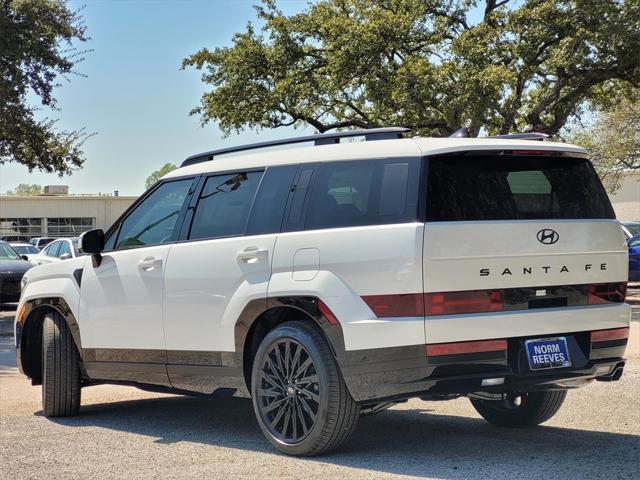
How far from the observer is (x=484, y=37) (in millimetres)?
25062

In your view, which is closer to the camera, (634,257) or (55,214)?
(634,257)

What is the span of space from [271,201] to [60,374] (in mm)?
2647

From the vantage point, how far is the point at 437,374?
5691 millimetres

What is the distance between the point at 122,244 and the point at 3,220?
244 ft

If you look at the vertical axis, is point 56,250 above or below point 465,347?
above

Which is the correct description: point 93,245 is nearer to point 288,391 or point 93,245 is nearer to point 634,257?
point 288,391

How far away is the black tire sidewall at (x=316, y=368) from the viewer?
5.97 m

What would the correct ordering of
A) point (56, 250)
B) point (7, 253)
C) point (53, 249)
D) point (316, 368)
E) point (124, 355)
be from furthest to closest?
point (53, 249)
point (56, 250)
point (7, 253)
point (124, 355)
point (316, 368)

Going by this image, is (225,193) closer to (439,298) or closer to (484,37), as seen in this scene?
(439,298)

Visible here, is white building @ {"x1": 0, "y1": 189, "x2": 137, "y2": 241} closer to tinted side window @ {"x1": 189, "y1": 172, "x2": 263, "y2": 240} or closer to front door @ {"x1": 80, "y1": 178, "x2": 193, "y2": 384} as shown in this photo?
front door @ {"x1": 80, "y1": 178, "x2": 193, "y2": 384}

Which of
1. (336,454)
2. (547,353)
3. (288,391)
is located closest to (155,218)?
(288,391)

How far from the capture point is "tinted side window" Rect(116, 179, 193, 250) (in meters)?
7.46

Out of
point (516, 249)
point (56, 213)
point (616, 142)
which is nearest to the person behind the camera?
point (516, 249)

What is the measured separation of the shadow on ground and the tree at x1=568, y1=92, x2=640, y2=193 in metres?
33.0
